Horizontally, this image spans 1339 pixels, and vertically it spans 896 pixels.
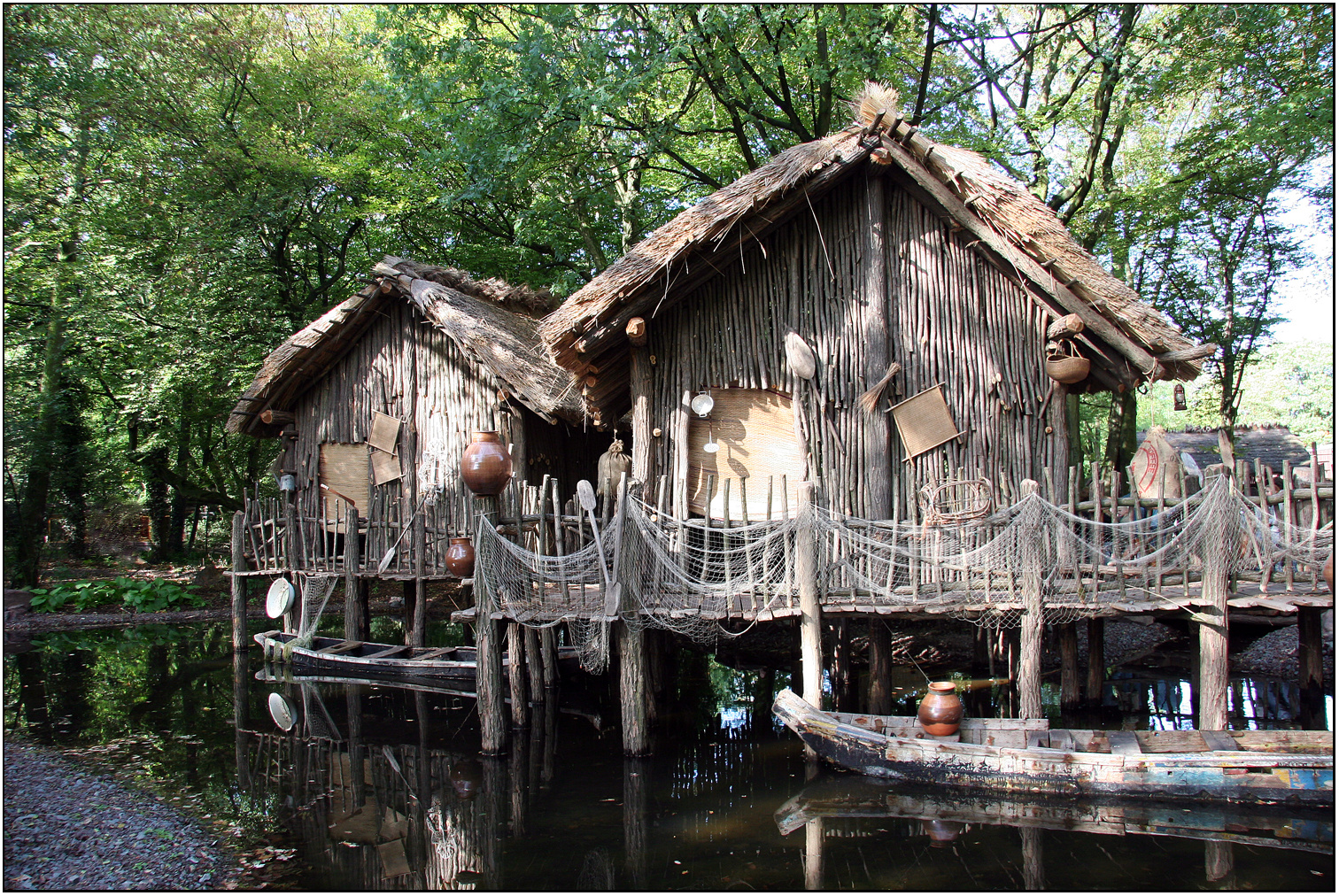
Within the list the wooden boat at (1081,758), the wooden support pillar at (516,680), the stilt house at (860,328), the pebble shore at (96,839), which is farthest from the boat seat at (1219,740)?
the pebble shore at (96,839)

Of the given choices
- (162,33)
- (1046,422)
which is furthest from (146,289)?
(1046,422)

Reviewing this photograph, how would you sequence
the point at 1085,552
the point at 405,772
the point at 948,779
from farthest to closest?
the point at 405,772, the point at 1085,552, the point at 948,779

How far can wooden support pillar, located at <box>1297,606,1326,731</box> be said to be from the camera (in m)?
9.36

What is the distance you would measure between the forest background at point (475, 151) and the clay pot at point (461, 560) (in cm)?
664

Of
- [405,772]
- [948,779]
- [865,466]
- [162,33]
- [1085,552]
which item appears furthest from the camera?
[162,33]

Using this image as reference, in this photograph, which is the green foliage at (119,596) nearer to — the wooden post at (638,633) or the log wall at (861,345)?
the wooden post at (638,633)

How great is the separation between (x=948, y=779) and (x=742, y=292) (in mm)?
5435

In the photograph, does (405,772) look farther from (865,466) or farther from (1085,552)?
(1085,552)

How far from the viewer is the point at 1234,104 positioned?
619 inches

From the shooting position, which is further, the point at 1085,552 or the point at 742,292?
the point at 742,292

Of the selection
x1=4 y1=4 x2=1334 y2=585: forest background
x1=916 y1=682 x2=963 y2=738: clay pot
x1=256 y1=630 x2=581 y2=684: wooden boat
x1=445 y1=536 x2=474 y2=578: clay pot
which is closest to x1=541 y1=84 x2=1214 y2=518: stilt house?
x1=916 y1=682 x2=963 y2=738: clay pot

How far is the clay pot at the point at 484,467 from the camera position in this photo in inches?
352

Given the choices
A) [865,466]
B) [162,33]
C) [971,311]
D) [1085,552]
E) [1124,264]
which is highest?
[162,33]

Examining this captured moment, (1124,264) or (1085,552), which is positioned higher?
(1124,264)
